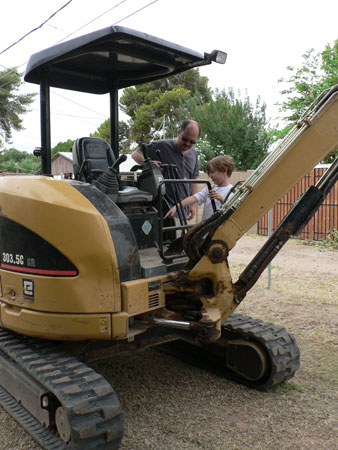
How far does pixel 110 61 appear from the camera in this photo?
4082 millimetres

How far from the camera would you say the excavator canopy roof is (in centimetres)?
337

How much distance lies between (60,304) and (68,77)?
7.42 feet

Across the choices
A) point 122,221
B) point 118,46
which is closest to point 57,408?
point 122,221

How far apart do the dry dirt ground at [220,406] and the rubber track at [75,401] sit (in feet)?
0.84

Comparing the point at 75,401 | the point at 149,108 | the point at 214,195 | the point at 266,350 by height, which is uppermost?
the point at 149,108

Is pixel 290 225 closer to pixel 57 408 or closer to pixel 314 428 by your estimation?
pixel 314 428

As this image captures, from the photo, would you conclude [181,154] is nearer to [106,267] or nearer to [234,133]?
[106,267]

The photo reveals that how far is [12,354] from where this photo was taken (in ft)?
10.7

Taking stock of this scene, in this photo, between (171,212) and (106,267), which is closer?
(106,267)

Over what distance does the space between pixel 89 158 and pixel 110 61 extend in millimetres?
889

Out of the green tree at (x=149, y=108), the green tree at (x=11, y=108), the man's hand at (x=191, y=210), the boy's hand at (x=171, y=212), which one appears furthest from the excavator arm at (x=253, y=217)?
the green tree at (x=11, y=108)

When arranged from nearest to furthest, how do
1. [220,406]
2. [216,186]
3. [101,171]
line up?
[220,406] → [101,171] → [216,186]

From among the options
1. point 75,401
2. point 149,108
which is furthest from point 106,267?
point 149,108

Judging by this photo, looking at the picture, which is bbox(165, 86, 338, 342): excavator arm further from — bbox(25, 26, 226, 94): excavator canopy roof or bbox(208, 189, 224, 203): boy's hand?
bbox(25, 26, 226, 94): excavator canopy roof
